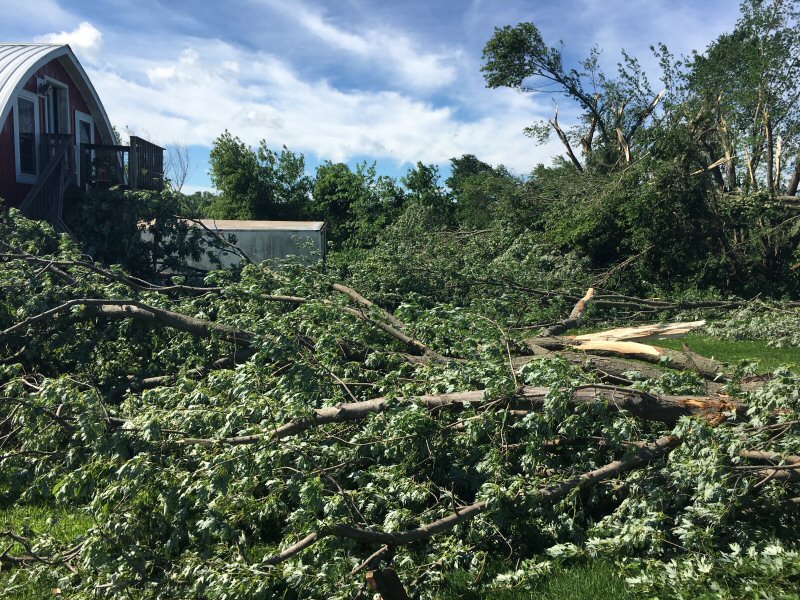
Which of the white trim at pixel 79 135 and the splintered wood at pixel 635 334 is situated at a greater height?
the white trim at pixel 79 135

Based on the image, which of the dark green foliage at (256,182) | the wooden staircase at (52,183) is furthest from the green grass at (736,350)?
the dark green foliage at (256,182)

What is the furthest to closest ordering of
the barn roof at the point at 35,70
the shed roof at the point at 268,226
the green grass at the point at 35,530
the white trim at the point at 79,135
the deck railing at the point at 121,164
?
the shed roof at the point at 268,226
the white trim at the point at 79,135
the deck railing at the point at 121,164
the barn roof at the point at 35,70
the green grass at the point at 35,530

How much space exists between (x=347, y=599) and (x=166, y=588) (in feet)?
2.76

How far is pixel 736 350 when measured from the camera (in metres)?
9.32

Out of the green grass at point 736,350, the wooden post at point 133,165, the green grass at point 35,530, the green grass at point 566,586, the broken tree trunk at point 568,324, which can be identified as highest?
the wooden post at point 133,165

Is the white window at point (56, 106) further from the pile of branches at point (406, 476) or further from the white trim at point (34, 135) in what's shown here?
the pile of branches at point (406, 476)

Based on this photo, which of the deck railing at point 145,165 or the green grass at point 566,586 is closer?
the green grass at point 566,586

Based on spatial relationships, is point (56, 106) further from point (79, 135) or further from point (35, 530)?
point (35, 530)

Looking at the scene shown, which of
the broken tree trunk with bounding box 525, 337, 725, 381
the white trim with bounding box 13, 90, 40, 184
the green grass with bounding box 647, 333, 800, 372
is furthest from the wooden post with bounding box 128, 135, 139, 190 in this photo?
the green grass with bounding box 647, 333, 800, 372

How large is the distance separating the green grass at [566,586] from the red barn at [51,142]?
11448 millimetres

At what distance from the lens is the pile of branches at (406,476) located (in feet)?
10.8

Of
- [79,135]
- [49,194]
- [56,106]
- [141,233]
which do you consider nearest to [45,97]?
[56,106]

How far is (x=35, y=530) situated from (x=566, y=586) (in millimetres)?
3126

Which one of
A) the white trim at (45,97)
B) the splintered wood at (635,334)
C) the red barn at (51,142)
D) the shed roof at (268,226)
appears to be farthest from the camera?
the shed roof at (268,226)
